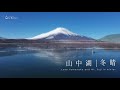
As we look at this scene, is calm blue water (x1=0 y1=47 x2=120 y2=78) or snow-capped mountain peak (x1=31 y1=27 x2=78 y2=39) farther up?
snow-capped mountain peak (x1=31 y1=27 x2=78 y2=39)

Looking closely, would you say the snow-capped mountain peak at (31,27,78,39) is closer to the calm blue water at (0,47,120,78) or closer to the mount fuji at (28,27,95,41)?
the mount fuji at (28,27,95,41)

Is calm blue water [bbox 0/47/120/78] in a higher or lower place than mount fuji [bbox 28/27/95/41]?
lower

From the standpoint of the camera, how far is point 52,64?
189 inches

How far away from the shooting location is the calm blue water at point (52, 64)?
4.79 m

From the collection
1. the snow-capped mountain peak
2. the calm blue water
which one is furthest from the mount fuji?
the calm blue water

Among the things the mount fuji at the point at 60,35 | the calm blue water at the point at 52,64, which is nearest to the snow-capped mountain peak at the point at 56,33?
the mount fuji at the point at 60,35

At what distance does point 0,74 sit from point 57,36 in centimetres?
84

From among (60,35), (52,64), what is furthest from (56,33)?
(52,64)

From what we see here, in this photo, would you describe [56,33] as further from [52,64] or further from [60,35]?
[52,64]

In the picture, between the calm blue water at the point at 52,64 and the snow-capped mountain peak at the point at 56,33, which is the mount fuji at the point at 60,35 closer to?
the snow-capped mountain peak at the point at 56,33

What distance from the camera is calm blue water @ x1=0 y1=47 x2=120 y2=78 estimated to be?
4.79 metres

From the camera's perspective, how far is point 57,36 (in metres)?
4.85
